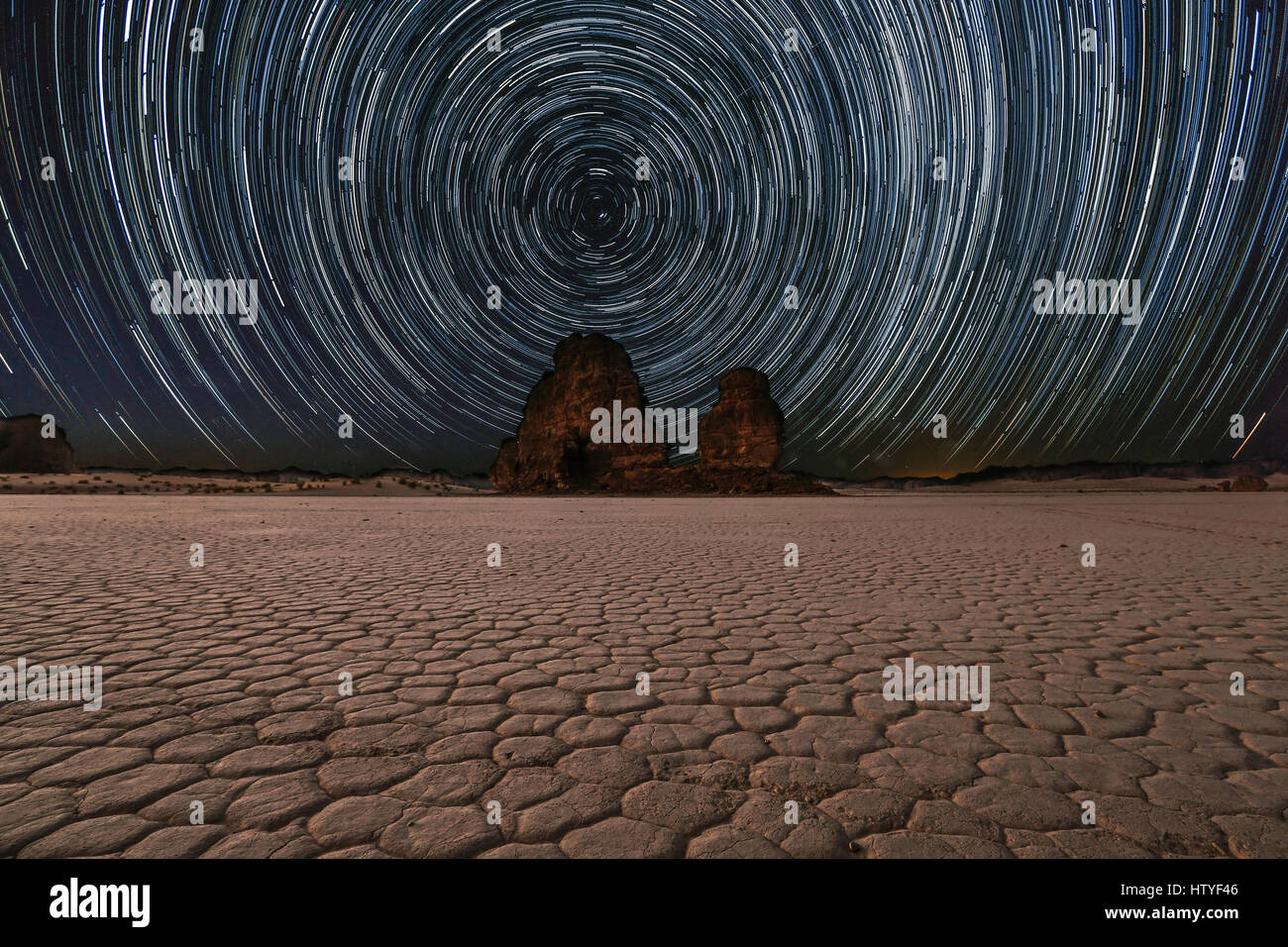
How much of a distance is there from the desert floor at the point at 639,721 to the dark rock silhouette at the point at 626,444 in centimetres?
5405

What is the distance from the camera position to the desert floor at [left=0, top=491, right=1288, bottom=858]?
198 centimetres

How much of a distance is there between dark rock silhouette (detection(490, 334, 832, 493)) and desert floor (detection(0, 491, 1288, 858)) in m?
54.1

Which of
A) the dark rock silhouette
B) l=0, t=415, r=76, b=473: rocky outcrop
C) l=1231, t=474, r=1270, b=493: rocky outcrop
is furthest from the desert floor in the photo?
l=0, t=415, r=76, b=473: rocky outcrop

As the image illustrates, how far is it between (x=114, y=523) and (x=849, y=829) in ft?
69.5

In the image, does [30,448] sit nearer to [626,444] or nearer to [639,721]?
[626,444]

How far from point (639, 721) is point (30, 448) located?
102309 millimetres

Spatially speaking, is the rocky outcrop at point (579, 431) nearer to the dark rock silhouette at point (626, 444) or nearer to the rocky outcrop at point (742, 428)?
the dark rock silhouette at point (626, 444)

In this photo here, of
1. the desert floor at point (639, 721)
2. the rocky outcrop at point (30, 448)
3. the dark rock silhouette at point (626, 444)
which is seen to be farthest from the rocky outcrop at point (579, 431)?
the rocky outcrop at point (30, 448)

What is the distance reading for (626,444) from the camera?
210 ft

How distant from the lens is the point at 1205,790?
2.26 m

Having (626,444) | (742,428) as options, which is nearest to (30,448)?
(626,444)

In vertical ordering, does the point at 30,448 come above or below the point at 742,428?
below

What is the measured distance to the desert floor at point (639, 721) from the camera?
6.51 feet

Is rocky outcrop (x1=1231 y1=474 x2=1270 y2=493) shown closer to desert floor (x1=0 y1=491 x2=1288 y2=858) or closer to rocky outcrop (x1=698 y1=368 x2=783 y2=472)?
rocky outcrop (x1=698 y1=368 x2=783 y2=472)
